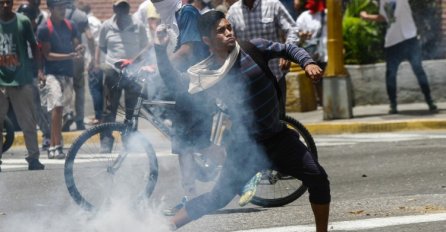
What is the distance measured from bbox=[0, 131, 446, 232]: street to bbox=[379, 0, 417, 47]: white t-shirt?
313cm

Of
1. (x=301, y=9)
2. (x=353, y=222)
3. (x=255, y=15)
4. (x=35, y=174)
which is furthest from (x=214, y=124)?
(x=301, y=9)

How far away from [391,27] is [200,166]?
796 cm

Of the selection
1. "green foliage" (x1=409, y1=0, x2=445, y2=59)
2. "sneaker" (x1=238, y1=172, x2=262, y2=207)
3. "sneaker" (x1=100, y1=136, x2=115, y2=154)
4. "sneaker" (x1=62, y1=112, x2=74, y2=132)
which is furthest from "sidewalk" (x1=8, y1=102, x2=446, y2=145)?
"sneaker" (x1=238, y1=172, x2=262, y2=207)

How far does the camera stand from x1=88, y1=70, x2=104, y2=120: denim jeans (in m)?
17.0

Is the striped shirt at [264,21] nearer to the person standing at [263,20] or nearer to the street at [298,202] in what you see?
the person standing at [263,20]

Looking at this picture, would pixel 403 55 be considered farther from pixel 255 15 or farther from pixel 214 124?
pixel 214 124

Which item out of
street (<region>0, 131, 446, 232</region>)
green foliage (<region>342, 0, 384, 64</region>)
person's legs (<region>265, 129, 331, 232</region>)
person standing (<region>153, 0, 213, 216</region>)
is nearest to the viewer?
person's legs (<region>265, 129, 331, 232</region>)

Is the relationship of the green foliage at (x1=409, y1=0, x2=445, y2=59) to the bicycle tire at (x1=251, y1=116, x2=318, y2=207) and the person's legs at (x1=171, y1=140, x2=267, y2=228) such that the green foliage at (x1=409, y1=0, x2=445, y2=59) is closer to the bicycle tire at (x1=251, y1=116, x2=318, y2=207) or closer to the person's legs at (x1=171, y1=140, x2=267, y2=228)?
the bicycle tire at (x1=251, y1=116, x2=318, y2=207)

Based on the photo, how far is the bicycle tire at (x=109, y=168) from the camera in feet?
32.4

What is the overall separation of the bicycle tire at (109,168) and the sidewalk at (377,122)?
680 centimetres

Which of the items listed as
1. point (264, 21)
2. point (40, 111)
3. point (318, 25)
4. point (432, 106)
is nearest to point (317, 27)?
point (318, 25)

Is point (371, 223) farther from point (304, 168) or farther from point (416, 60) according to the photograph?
point (416, 60)

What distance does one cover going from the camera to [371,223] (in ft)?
29.1

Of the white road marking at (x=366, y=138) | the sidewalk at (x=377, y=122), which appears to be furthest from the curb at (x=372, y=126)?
the white road marking at (x=366, y=138)
